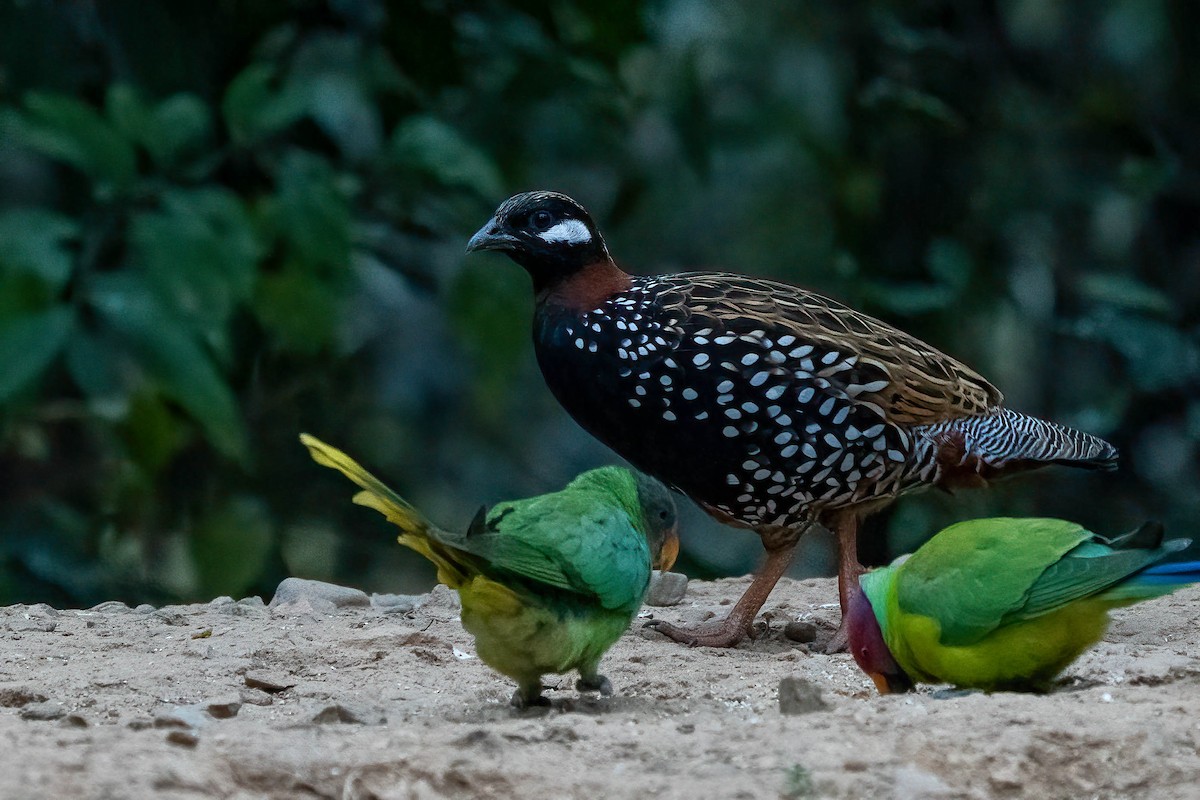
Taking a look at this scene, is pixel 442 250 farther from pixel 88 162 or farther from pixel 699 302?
pixel 699 302

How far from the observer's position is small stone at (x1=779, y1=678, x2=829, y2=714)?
2830 millimetres

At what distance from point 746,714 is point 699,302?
5.04 ft

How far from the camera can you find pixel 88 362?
18.7 ft

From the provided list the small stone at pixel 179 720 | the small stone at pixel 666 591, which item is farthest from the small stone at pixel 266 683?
the small stone at pixel 666 591

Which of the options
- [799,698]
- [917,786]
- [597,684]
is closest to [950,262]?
[597,684]

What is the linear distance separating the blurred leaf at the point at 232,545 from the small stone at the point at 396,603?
0.96 meters

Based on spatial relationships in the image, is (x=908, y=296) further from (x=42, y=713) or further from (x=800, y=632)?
(x=42, y=713)

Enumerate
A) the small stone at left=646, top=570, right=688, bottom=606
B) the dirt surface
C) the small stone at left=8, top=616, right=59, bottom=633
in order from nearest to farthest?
the dirt surface < the small stone at left=8, top=616, right=59, bottom=633 < the small stone at left=646, top=570, right=688, bottom=606

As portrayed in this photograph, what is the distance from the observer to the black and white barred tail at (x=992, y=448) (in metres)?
4.35

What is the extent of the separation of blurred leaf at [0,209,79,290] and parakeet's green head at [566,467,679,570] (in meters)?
3.03

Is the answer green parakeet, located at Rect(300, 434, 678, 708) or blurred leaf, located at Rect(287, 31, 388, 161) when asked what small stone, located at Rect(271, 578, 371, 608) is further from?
blurred leaf, located at Rect(287, 31, 388, 161)

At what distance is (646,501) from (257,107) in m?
3.17

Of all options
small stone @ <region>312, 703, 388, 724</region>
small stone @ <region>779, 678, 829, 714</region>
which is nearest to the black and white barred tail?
small stone @ <region>779, 678, 829, 714</region>

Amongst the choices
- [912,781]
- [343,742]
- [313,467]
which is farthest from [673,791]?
[313,467]
